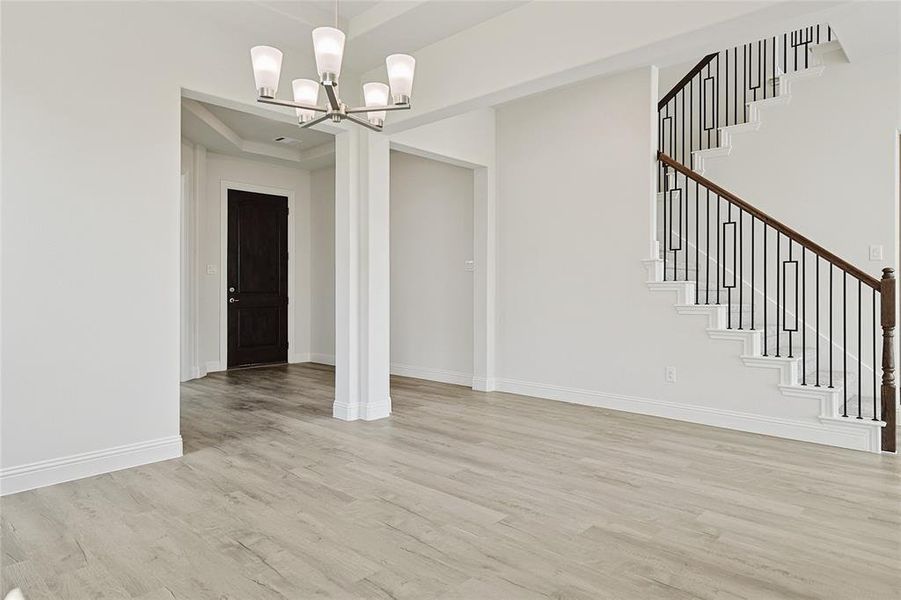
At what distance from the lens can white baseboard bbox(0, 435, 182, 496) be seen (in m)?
3.10

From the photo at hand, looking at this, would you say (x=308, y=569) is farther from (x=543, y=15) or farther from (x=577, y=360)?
(x=577, y=360)

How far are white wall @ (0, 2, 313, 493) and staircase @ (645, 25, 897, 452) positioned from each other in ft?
13.0

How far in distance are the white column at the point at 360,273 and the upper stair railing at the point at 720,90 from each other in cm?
290

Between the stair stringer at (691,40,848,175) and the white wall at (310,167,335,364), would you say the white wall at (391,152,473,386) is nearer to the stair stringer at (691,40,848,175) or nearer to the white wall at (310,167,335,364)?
the white wall at (310,167,335,364)

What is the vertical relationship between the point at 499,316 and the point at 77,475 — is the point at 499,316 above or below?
above

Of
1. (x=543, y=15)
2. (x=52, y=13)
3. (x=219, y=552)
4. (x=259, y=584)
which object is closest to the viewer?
(x=259, y=584)

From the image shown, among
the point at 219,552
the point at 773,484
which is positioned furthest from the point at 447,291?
the point at 219,552

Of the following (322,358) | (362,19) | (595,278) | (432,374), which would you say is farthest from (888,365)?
(322,358)

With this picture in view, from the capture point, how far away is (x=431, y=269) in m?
7.10

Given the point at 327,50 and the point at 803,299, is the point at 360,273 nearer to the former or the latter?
the point at 327,50

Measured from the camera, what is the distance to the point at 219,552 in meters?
2.41

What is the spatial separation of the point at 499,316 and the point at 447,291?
2.82ft

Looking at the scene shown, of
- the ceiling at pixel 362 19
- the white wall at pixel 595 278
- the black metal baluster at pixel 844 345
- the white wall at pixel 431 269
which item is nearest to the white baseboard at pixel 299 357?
the white wall at pixel 431 269

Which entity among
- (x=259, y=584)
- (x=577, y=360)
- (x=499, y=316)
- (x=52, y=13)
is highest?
(x=52, y=13)
